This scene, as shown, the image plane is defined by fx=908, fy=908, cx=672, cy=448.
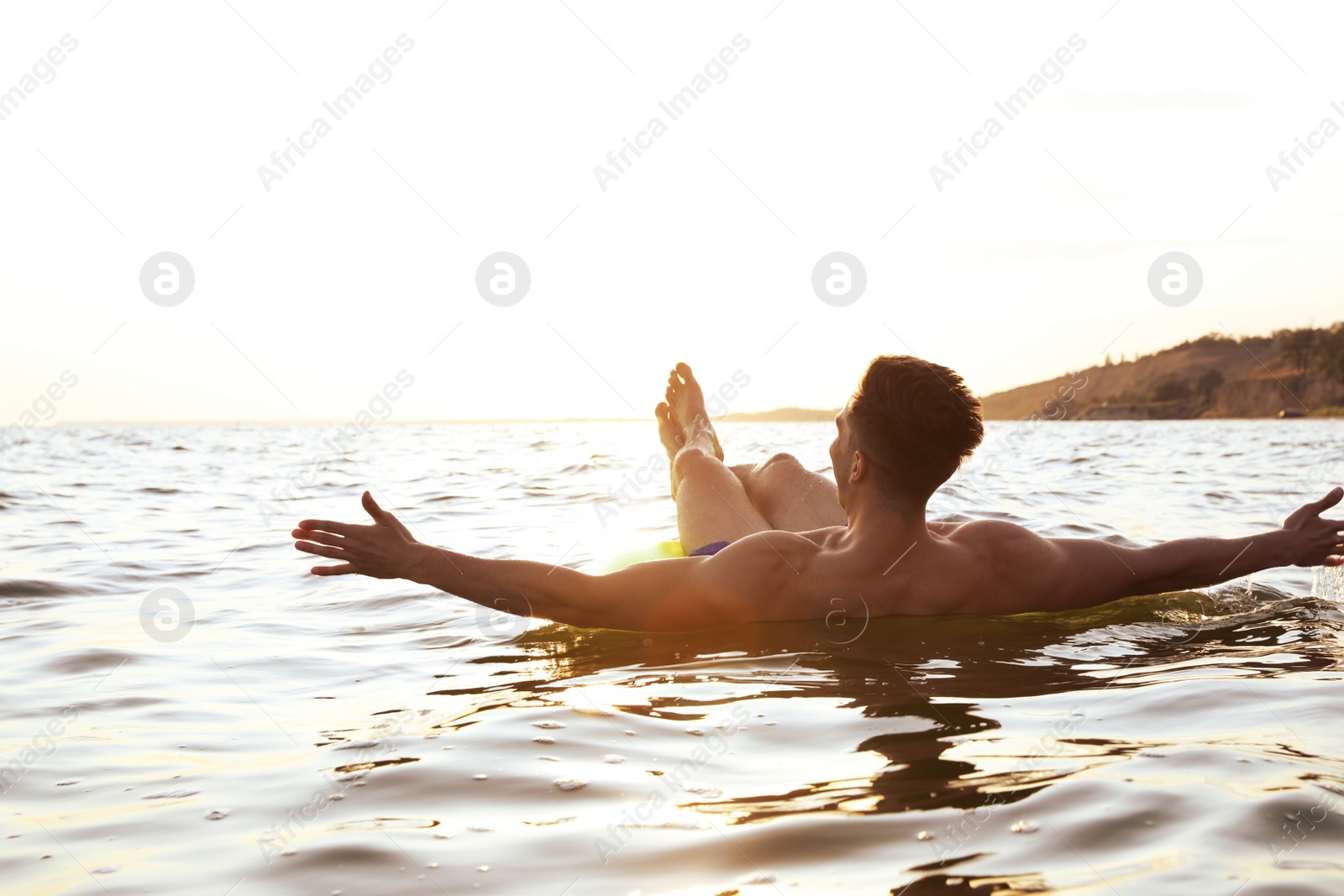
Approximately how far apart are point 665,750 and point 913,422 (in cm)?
163

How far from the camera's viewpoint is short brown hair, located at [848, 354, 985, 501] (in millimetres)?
3543

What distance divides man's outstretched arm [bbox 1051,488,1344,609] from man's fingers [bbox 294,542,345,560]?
3006 millimetres

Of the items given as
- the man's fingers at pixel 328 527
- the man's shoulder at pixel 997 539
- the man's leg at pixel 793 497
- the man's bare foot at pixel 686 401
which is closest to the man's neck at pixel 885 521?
the man's shoulder at pixel 997 539

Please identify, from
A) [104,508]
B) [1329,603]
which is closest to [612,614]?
[1329,603]

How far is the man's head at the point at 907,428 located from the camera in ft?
11.6

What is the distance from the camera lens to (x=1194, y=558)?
402 centimetres

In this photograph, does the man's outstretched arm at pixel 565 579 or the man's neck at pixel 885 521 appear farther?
the man's neck at pixel 885 521

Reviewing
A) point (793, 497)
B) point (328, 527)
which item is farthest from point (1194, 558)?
A: point (328, 527)

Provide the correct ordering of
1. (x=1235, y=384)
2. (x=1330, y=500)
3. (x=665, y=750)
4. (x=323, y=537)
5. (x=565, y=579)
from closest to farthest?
(x=665, y=750) → (x=323, y=537) → (x=565, y=579) → (x=1330, y=500) → (x=1235, y=384)

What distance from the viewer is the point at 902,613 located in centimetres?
415

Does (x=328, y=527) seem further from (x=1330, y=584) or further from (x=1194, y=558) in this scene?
(x=1330, y=584)

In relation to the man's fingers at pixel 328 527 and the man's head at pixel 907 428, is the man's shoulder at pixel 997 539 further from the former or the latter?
the man's fingers at pixel 328 527

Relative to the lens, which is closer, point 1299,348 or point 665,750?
point 665,750

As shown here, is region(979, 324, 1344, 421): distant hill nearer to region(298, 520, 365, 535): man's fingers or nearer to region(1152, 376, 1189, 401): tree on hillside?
region(1152, 376, 1189, 401): tree on hillside
